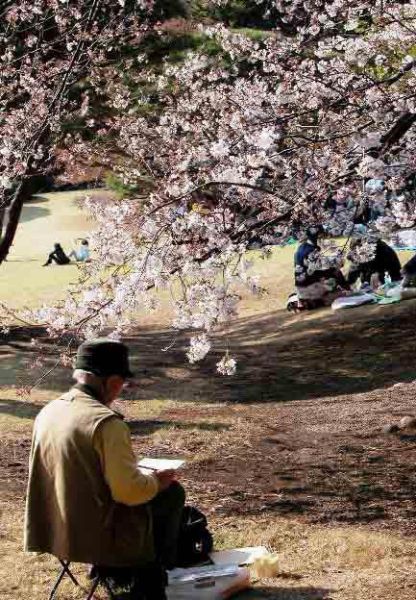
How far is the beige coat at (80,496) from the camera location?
3426mm

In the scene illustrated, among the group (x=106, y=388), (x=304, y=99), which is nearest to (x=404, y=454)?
(x=304, y=99)

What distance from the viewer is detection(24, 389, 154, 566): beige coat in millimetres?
3426

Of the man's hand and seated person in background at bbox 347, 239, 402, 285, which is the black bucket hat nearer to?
the man's hand

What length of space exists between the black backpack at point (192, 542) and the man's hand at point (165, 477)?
32.5 inches

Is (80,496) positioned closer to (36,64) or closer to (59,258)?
(36,64)

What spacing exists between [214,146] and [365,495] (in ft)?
8.11

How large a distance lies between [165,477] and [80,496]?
38cm

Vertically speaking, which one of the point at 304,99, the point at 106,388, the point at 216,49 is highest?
the point at 216,49

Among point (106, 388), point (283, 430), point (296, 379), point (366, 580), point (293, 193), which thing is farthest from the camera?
point (296, 379)

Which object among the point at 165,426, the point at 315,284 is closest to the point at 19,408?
the point at 165,426

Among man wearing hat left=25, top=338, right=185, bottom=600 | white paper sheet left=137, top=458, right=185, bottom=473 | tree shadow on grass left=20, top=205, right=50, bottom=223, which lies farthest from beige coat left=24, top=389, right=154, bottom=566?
tree shadow on grass left=20, top=205, right=50, bottom=223

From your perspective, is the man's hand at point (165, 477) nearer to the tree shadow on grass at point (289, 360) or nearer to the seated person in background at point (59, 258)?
the tree shadow on grass at point (289, 360)

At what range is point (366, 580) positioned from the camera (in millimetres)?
4449

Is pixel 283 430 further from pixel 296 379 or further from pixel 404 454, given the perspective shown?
pixel 296 379
